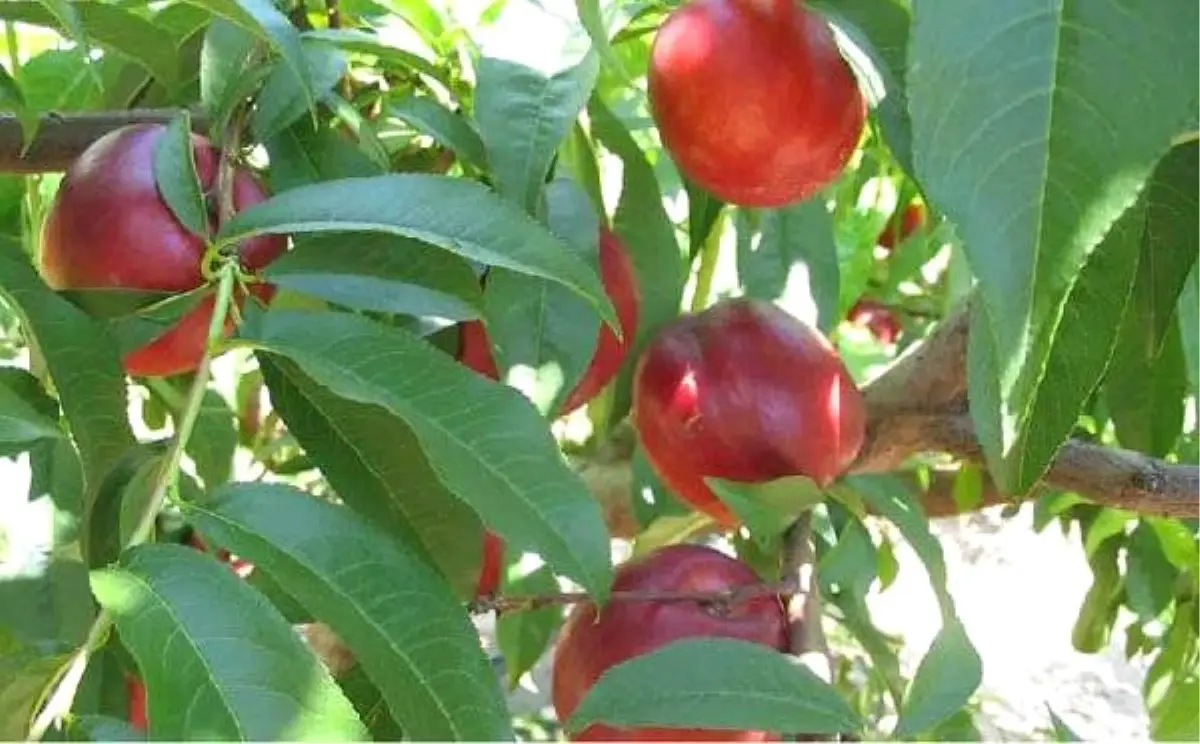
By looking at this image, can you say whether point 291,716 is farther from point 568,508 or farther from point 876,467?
point 876,467

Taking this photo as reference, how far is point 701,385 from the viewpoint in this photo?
641mm

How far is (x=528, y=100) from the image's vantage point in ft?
1.67

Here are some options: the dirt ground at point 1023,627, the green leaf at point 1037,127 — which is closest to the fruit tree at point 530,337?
the green leaf at point 1037,127

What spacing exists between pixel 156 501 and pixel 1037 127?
0.27 metres

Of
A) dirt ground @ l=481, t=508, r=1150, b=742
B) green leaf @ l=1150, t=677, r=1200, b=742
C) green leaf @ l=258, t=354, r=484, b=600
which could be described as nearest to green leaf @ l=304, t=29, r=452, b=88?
green leaf @ l=258, t=354, r=484, b=600

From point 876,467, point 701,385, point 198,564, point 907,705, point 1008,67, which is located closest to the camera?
point 1008,67

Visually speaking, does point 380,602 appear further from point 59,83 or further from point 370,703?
point 59,83

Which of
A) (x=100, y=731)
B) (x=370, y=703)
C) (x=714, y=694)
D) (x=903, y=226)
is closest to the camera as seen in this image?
(x=100, y=731)

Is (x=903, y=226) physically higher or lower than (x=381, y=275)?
lower

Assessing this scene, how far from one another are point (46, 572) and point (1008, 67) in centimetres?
43

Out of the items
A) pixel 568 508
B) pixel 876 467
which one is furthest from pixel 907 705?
pixel 876 467

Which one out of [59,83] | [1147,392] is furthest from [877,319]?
[59,83]

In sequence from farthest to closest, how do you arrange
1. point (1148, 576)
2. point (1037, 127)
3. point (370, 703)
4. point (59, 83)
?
1. point (1148, 576)
2. point (59, 83)
3. point (370, 703)
4. point (1037, 127)

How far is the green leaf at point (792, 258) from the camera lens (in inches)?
28.0
